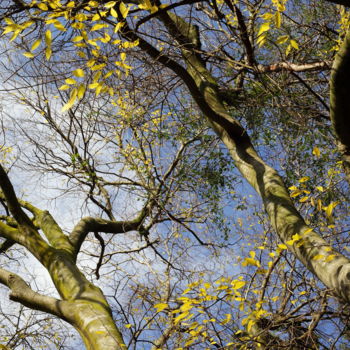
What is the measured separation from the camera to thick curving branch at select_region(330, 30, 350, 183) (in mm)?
2381

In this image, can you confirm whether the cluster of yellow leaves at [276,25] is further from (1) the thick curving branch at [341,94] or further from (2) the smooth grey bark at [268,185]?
(2) the smooth grey bark at [268,185]

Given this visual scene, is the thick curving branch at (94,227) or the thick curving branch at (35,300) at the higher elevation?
the thick curving branch at (94,227)

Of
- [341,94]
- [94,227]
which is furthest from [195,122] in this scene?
[341,94]

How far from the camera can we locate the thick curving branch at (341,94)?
238 cm

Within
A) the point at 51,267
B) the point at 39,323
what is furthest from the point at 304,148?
the point at 39,323

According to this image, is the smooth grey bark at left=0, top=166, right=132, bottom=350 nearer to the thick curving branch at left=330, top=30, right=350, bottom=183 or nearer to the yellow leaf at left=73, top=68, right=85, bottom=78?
the yellow leaf at left=73, top=68, right=85, bottom=78

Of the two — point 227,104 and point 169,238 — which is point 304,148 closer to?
point 227,104

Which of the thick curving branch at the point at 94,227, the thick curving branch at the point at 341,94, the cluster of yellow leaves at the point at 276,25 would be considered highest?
the thick curving branch at the point at 94,227

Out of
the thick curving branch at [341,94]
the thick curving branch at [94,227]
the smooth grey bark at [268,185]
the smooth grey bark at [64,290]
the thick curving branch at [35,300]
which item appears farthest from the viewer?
the thick curving branch at [94,227]

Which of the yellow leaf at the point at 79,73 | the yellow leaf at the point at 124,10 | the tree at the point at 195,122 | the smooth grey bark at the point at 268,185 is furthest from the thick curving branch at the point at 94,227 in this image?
the yellow leaf at the point at 124,10

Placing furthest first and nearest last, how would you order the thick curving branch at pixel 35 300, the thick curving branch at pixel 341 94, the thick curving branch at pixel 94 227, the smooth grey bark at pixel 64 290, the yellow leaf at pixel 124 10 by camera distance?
the thick curving branch at pixel 94 227 < the thick curving branch at pixel 35 300 < the smooth grey bark at pixel 64 290 < the thick curving branch at pixel 341 94 < the yellow leaf at pixel 124 10

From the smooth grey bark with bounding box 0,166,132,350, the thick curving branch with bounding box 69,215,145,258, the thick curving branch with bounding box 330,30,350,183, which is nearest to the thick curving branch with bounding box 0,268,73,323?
the smooth grey bark with bounding box 0,166,132,350

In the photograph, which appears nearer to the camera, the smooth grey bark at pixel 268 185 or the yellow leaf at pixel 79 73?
the yellow leaf at pixel 79 73

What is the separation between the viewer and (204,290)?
10.9ft
